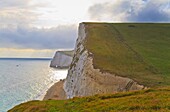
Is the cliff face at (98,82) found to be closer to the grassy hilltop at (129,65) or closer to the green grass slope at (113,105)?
the grassy hilltop at (129,65)

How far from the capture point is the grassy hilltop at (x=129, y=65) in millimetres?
21328

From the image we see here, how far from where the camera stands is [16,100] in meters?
82.7

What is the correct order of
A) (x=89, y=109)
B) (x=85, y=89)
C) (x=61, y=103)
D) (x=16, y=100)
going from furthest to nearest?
(x=16, y=100)
(x=85, y=89)
(x=61, y=103)
(x=89, y=109)

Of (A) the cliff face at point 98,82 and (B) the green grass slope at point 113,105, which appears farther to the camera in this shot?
(A) the cliff face at point 98,82

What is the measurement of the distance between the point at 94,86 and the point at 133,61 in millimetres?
13457

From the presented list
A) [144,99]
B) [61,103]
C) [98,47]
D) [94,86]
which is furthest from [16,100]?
[144,99]

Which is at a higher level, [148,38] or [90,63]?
[148,38]

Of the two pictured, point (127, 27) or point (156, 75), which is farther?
point (127, 27)

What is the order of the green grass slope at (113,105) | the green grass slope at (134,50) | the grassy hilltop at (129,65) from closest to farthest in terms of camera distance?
the green grass slope at (113,105), the grassy hilltop at (129,65), the green grass slope at (134,50)

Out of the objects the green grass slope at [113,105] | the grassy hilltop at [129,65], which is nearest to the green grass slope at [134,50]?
the grassy hilltop at [129,65]

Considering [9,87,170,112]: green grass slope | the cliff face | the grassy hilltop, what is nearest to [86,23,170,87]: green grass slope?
the grassy hilltop

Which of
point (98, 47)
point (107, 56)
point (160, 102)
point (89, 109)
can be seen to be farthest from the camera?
point (98, 47)

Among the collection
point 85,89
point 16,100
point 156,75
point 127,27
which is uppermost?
point 127,27

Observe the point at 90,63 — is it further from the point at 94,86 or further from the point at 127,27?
the point at 127,27
